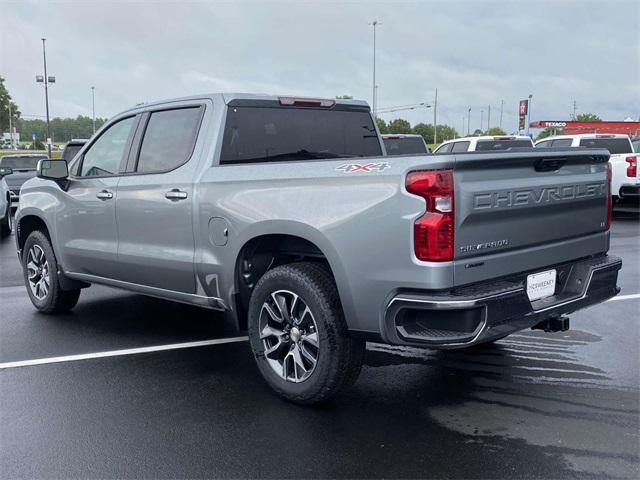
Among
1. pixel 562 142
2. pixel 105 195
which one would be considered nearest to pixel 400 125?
pixel 562 142

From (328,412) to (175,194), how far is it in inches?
74.1

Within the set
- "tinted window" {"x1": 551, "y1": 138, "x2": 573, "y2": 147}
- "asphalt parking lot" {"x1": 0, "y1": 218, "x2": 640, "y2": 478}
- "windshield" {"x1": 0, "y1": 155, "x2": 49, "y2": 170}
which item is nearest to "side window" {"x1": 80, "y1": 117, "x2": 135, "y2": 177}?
"asphalt parking lot" {"x1": 0, "y1": 218, "x2": 640, "y2": 478}

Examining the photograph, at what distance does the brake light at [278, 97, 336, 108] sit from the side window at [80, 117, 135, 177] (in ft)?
Answer: 4.26

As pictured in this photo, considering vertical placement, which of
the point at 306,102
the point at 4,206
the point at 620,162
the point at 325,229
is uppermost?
the point at 306,102

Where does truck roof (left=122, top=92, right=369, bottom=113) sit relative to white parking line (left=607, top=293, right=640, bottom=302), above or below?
above

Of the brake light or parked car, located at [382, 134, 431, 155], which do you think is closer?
the brake light

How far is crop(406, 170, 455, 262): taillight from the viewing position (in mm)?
3369

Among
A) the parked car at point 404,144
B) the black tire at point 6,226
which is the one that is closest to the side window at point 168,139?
the black tire at point 6,226

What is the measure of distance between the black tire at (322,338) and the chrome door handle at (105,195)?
193cm

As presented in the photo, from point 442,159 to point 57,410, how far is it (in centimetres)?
274

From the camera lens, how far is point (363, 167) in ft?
12.0

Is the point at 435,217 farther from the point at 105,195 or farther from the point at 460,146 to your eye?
the point at 460,146

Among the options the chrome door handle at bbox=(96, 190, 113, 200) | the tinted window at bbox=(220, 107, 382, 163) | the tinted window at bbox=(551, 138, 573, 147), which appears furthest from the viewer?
the tinted window at bbox=(551, 138, 573, 147)

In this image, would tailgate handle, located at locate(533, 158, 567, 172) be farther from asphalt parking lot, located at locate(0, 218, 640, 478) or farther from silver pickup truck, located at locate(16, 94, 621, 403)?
asphalt parking lot, located at locate(0, 218, 640, 478)
